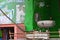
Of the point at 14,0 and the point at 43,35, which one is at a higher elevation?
the point at 14,0

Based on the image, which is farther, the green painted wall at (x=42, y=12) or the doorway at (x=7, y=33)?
the doorway at (x=7, y=33)

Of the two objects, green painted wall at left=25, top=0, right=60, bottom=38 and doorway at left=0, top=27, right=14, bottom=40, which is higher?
green painted wall at left=25, top=0, right=60, bottom=38

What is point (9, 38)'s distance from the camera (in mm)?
3979

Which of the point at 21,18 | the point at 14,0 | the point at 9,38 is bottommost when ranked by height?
the point at 9,38

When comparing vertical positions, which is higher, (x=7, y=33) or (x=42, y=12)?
(x=42, y=12)

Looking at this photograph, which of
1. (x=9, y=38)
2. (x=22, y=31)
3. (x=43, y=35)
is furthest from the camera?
(x=9, y=38)

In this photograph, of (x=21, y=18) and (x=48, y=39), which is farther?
(x=21, y=18)

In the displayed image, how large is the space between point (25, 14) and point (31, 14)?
109mm

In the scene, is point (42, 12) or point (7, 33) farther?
point (7, 33)

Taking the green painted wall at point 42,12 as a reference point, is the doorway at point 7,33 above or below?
below

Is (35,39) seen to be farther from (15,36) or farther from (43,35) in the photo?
(15,36)

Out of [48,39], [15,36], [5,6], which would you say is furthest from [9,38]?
[48,39]

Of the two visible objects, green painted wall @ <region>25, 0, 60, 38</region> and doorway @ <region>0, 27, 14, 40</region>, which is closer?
green painted wall @ <region>25, 0, 60, 38</region>

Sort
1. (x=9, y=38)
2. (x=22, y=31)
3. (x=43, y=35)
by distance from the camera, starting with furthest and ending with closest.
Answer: (x=9, y=38) → (x=22, y=31) → (x=43, y=35)
